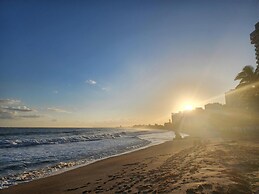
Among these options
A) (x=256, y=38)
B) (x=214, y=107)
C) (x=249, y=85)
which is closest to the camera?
(x=256, y=38)

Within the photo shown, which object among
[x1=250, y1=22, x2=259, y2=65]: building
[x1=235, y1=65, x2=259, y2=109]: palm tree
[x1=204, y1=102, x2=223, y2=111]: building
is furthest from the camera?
[x1=204, y1=102, x2=223, y2=111]: building

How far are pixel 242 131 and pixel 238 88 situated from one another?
24.1 ft

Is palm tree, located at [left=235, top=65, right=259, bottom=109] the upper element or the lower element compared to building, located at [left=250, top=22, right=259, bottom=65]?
lower

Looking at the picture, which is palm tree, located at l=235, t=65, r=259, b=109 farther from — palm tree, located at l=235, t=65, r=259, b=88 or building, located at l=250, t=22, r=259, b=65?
building, located at l=250, t=22, r=259, b=65

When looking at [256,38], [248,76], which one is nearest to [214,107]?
[248,76]

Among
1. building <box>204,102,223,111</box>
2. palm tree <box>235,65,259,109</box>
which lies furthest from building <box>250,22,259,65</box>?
building <box>204,102,223,111</box>

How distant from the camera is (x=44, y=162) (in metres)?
16.6

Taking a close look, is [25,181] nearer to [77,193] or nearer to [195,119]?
[77,193]

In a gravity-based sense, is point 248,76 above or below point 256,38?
below

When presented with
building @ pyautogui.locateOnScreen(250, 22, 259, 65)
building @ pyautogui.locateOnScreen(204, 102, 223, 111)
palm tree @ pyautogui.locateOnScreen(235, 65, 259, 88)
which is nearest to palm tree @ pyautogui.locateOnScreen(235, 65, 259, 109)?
palm tree @ pyautogui.locateOnScreen(235, 65, 259, 88)

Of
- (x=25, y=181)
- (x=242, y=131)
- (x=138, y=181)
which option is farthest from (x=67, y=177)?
(x=242, y=131)

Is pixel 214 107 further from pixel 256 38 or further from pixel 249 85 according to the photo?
pixel 256 38

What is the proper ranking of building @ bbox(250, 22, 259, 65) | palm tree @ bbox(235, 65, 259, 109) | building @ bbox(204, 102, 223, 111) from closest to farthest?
1. building @ bbox(250, 22, 259, 65)
2. palm tree @ bbox(235, 65, 259, 109)
3. building @ bbox(204, 102, 223, 111)

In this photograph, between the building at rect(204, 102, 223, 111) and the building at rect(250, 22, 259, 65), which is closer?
the building at rect(250, 22, 259, 65)
